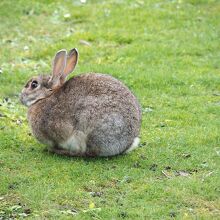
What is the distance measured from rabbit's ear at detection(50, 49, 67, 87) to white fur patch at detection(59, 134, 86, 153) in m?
0.85

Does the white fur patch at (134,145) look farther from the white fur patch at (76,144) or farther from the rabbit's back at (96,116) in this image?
the white fur patch at (76,144)

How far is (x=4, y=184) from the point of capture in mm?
8422

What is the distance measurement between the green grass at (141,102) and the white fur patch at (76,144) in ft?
0.46

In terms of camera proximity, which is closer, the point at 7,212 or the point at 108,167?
the point at 7,212

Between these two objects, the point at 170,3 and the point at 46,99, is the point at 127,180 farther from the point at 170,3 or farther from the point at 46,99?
the point at 170,3

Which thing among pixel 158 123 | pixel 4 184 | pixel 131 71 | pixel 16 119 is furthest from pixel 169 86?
pixel 4 184

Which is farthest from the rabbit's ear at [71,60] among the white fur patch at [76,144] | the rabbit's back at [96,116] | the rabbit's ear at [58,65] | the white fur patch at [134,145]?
the white fur patch at [134,145]

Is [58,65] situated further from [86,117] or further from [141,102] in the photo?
[141,102]

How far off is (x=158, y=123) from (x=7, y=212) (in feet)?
12.6

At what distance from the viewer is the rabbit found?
9.13m

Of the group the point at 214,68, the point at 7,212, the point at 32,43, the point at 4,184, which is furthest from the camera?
the point at 32,43

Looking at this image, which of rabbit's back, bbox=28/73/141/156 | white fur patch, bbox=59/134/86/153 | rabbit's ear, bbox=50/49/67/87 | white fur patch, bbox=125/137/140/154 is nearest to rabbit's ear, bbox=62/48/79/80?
rabbit's ear, bbox=50/49/67/87

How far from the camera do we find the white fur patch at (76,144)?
9258 millimetres

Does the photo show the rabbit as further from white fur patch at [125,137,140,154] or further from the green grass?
the green grass
